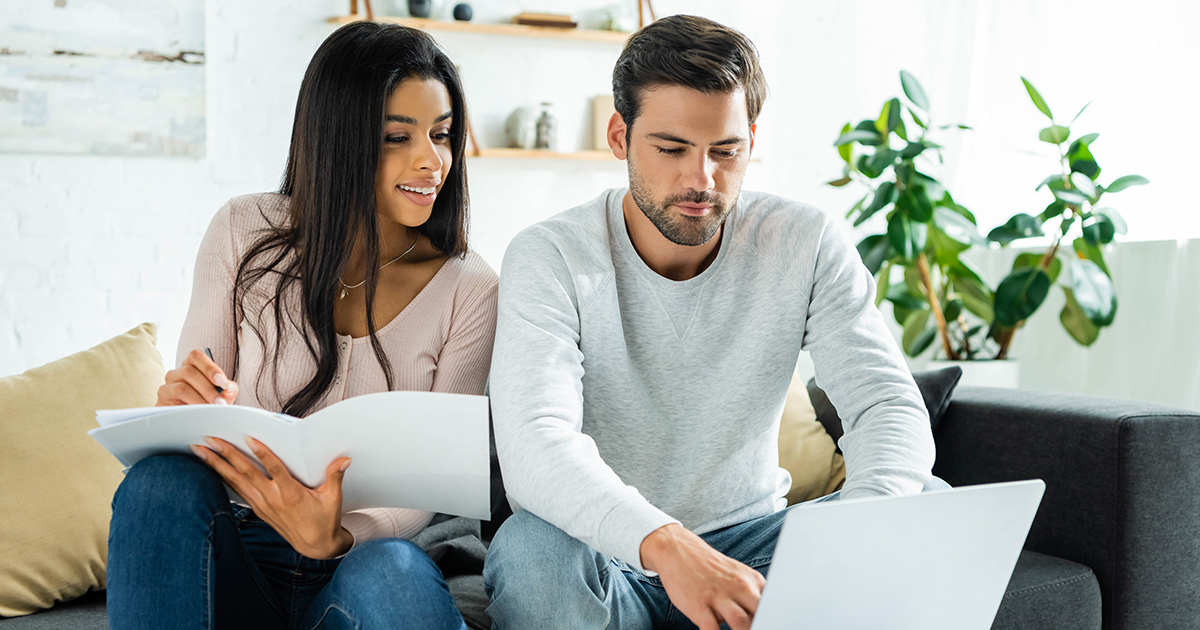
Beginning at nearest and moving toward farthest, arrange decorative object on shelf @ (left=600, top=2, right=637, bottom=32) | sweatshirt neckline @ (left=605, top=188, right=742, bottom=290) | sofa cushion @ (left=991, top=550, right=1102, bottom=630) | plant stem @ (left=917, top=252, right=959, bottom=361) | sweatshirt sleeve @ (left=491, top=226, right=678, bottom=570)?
sweatshirt sleeve @ (left=491, top=226, right=678, bottom=570) < sweatshirt neckline @ (left=605, top=188, right=742, bottom=290) < sofa cushion @ (left=991, top=550, right=1102, bottom=630) < plant stem @ (left=917, top=252, right=959, bottom=361) < decorative object on shelf @ (left=600, top=2, right=637, bottom=32)

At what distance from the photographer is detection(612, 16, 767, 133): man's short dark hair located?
4.32 feet

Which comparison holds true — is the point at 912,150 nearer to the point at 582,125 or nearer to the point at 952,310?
the point at 952,310

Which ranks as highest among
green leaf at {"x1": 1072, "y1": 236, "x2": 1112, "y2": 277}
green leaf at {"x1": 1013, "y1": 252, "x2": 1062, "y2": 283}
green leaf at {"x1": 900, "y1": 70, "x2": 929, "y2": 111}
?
green leaf at {"x1": 900, "y1": 70, "x2": 929, "y2": 111}

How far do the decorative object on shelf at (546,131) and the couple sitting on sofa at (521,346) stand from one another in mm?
1810

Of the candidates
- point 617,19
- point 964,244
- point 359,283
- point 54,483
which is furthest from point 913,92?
point 54,483

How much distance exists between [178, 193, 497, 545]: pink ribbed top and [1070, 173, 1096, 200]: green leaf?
1.77m

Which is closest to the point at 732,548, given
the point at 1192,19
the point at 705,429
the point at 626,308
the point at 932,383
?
the point at 705,429

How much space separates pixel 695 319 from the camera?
4.52ft

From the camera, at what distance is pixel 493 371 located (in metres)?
1.23

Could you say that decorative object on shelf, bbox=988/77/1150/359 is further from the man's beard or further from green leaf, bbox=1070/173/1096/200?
the man's beard

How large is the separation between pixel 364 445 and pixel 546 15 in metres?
2.47

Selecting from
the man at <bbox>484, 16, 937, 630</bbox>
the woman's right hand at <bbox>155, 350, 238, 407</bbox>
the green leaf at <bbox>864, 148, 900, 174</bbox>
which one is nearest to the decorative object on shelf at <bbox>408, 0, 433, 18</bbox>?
the green leaf at <bbox>864, 148, 900, 174</bbox>

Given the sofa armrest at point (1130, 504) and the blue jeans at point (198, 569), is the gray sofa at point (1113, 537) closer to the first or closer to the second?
the sofa armrest at point (1130, 504)

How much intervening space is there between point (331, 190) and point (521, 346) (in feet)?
1.44
